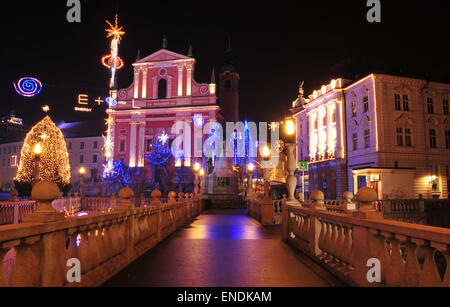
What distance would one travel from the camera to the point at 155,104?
52.3 m

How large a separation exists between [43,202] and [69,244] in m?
0.84

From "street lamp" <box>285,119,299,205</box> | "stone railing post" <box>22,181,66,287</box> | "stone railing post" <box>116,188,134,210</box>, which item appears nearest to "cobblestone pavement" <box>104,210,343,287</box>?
"stone railing post" <box>116,188,134,210</box>

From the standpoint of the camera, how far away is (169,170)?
152ft

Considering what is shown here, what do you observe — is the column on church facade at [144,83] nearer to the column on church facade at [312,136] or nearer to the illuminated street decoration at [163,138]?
the illuminated street decoration at [163,138]

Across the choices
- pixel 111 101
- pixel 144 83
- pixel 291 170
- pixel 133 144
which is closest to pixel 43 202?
pixel 291 170

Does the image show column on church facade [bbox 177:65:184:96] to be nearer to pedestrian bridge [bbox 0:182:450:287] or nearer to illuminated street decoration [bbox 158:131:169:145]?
illuminated street decoration [bbox 158:131:169:145]

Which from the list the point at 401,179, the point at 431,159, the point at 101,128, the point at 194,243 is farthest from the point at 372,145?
the point at 101,128

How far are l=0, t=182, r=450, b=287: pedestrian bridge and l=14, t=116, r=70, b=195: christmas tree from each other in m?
21.6

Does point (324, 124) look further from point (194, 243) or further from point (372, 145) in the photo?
point (194, 243)

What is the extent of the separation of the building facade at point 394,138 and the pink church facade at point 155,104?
74.4 ft

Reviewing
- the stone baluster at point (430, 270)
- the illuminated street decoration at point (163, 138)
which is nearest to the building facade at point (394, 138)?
the illuminated street decoration at point (163, 138)

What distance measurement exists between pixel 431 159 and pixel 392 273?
103ft

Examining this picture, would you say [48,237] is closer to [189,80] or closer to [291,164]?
[291,164]

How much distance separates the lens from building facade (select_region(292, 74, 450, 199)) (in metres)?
28.5
